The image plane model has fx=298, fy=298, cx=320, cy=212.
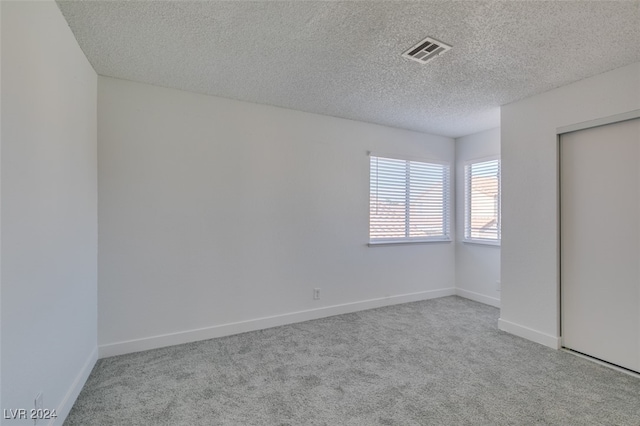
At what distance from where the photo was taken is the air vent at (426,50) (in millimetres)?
2156

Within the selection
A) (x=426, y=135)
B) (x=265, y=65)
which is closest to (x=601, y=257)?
(x=426, y=135)

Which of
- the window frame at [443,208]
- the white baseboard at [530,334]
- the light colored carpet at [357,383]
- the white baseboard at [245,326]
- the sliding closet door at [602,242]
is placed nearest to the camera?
the light colored carpet at [357,383]

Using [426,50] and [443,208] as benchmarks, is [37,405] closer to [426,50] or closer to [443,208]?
[426,50]

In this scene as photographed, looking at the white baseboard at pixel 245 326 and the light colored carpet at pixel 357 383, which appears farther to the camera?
the white baseboard at pixel 245 326

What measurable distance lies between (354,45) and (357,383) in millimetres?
2563

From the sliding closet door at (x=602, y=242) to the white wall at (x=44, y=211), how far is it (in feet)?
13.4

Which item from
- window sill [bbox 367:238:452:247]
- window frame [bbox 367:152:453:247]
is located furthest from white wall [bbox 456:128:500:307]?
window sill [bbox 367:238:452:247]

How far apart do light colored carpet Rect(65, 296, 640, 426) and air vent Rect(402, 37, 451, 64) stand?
2537 millimetres

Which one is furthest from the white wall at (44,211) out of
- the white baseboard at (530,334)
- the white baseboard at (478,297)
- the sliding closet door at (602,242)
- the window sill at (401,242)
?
the white baseboard at (478,297)

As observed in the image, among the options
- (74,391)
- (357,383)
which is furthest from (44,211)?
(357,383)

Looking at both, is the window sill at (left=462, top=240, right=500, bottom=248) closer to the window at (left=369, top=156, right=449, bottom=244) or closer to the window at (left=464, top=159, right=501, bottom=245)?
the window at (left=464, top=159, right=501, bottom=245)

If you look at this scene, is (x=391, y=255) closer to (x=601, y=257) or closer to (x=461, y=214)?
(x=461, y=214)

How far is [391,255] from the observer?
430 cm

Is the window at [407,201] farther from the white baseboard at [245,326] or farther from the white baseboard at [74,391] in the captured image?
the white baseboard at [74,391]
